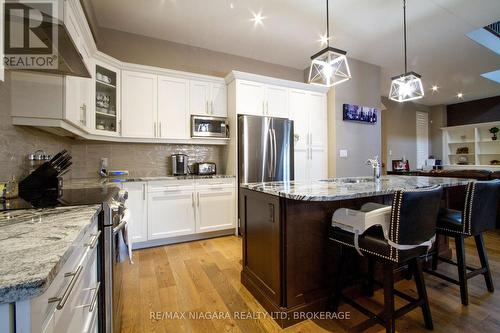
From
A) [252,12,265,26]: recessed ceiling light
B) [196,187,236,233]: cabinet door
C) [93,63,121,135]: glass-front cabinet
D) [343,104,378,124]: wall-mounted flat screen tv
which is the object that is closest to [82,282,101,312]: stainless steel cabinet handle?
[196,187,236,233]: cabinet door

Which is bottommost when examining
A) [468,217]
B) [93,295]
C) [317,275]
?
[317,275]

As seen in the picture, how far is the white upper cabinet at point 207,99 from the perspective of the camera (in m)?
3.35

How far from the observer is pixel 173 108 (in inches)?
127

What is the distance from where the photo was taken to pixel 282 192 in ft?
4.95

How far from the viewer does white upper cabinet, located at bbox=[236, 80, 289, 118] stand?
3.37 metres

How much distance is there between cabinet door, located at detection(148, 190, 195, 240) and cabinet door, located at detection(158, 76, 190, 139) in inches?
33.1

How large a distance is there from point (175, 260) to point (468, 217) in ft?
8.77

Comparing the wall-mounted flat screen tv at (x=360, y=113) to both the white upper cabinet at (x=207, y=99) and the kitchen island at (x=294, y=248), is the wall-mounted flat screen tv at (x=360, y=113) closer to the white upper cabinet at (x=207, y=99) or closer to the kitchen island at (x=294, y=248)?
the white upper cabinet at (x=207, y=99)

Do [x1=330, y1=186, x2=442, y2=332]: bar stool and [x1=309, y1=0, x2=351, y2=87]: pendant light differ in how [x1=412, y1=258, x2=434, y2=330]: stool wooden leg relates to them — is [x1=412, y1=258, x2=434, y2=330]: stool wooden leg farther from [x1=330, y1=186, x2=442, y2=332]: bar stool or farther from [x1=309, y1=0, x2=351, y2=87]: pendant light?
[x1=309, y1=0, x2=351, y2=87]: pendant light

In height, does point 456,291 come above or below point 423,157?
below

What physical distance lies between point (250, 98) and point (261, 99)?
0.61 feet

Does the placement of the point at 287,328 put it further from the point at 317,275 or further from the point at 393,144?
the point at 393,144

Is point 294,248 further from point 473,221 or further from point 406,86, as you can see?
point 406,86

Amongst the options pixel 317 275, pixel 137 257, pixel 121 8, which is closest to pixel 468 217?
pixel 317 275
